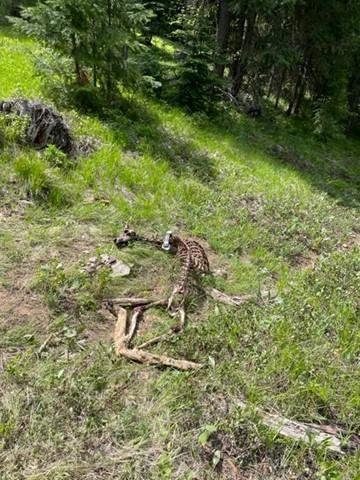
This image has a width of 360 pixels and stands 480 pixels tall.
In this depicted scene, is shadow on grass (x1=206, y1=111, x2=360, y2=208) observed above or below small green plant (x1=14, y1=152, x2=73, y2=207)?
below

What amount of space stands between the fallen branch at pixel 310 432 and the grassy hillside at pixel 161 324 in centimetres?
5

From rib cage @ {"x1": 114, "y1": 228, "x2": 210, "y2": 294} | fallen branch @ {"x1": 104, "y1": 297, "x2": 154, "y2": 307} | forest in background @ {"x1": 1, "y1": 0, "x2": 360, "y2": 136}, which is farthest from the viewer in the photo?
forest in background @ {"x1": 1, "y1": 0, "x2": 360, "y2": 136}

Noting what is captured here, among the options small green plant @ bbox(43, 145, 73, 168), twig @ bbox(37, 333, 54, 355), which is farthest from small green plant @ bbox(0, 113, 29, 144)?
twig @ bbox(37, 333, 54, 355)

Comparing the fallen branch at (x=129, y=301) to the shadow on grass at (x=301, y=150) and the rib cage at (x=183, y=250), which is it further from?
the shadow on grass at (x=301, y=150)

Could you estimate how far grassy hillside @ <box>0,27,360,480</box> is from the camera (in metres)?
2.31

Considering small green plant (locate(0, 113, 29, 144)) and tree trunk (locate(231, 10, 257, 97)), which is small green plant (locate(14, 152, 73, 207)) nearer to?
small green plant (locate(0, 113, 29, 144))

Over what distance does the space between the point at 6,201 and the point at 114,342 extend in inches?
78.1

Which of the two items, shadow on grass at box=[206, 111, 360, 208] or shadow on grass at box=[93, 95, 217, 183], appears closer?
shadow on grass at box=[93, 95, 217, 183]

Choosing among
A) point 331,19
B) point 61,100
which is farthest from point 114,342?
point 331,19

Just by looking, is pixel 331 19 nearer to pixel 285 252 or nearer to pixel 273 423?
pixel 285 252

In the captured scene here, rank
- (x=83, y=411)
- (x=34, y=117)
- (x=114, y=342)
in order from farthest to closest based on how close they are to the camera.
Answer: (x=34, y=117), (x=114, y=342), (x=83, y=411)

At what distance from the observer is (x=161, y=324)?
3215mm

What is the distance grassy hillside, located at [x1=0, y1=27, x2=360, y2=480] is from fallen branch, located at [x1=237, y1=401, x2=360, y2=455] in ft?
0.17

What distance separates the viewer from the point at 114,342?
291 cm
